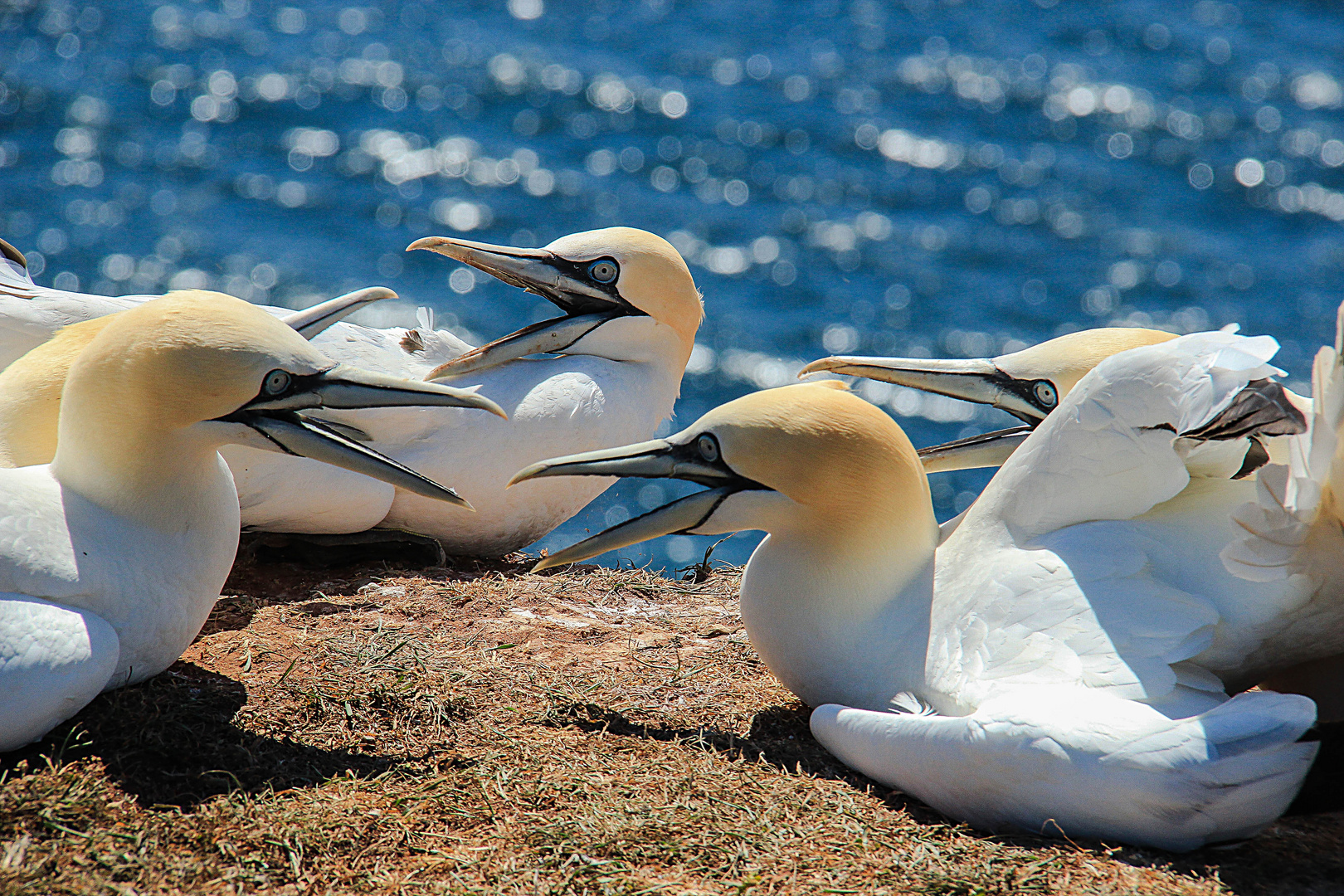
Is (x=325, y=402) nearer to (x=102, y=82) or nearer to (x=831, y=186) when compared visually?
(x=831, y=186)

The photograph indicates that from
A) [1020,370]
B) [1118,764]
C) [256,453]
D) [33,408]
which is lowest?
[256,453]

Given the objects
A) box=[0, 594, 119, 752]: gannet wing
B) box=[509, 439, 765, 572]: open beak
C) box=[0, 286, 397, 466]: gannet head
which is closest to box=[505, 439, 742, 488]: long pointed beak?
box=[509, 439, 765, 572]: open beak

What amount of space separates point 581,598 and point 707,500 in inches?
55.8

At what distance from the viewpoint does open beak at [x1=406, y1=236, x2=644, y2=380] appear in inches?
221

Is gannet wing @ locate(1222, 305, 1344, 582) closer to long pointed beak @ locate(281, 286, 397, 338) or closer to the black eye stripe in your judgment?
the black eye stripe

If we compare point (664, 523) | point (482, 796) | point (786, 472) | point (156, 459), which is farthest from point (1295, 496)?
point (156, 459)

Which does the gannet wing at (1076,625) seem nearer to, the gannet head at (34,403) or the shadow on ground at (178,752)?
the shadow on ground at (178,752)

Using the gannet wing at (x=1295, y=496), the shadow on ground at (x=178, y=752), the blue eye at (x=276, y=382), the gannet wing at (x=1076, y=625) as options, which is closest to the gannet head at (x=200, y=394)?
the blue eye at (x=276, y=382)

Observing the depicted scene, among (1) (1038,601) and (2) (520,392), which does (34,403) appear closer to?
(2) (520,392)

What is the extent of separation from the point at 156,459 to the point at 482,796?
1300 millimetres

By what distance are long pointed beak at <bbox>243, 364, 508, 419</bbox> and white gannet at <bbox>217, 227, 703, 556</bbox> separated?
1.52m

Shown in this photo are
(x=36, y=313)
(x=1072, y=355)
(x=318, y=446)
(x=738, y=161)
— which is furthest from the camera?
(x=738, y=161)

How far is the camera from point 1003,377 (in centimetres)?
458

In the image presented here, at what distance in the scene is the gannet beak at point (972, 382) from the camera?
4559mm
